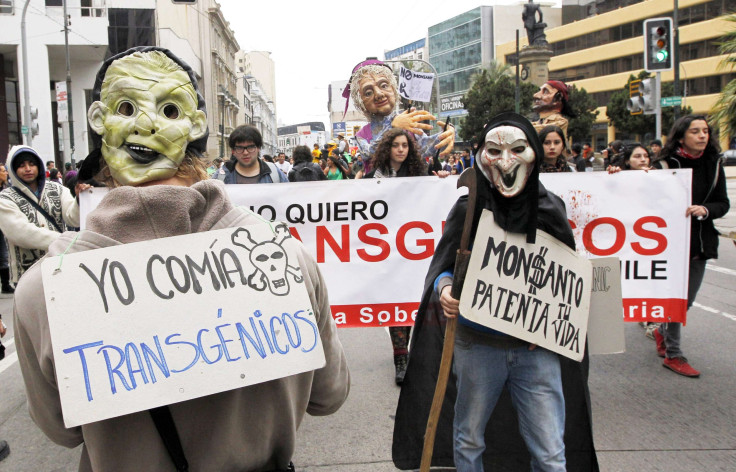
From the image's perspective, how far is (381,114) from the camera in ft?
21.5

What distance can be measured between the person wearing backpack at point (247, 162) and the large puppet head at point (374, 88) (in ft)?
3.66

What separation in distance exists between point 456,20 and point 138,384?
9916cm

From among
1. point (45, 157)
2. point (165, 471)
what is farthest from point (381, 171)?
point (45, 157)

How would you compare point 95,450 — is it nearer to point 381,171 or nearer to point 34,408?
point 34,408

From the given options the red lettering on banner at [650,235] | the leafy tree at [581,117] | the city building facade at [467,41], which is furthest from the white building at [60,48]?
the city building facade at [467,41]

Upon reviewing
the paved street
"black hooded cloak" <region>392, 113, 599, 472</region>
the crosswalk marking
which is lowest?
the paved street

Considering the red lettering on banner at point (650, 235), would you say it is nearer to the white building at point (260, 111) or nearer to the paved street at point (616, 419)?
the paved street at point (616, 419)

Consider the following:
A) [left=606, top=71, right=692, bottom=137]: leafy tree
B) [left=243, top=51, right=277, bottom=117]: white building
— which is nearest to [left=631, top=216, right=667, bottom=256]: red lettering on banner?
[left=606, top=71, right=692, bottom=137]: leafy tree

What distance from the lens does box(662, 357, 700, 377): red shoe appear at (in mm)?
5324

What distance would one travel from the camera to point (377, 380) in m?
5.45

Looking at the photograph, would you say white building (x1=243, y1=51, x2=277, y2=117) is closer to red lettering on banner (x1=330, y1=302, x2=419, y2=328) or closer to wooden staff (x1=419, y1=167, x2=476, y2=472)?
red lettering on banner (x1=330, y1=302, x2=419, y2=328)

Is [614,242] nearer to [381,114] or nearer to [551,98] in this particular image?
[551,98]

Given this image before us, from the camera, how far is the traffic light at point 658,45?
14.5 meters

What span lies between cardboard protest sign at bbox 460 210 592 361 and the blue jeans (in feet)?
0.40
